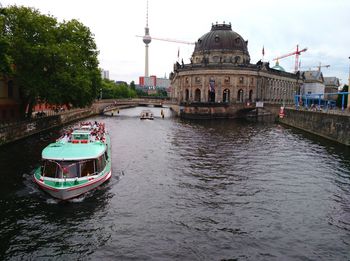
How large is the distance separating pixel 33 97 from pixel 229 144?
30081 mm

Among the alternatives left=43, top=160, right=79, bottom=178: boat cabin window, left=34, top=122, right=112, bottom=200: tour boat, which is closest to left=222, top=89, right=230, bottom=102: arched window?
left=34, top=122, right=112, bottom=200: tour boat

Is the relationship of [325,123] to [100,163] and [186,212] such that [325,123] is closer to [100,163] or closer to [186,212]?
[186,212]

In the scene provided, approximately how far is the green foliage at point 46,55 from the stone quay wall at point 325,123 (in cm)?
3810

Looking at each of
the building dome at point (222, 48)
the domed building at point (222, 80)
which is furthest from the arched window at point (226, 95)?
the building dome at point (222, 48)

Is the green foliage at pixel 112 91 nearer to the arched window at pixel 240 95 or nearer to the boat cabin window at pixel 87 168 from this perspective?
the arched window at pixel 240 95

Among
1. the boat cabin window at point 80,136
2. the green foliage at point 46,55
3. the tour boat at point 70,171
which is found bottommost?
the tour boat at point 70,171

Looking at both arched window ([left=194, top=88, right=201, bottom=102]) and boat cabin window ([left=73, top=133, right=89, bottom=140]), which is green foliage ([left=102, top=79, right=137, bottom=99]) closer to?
arched window ([left=194, top=88, right=201, bottom=102])

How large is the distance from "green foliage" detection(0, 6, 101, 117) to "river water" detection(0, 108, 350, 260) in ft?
44.9

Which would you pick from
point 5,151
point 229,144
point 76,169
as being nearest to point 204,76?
point 229,144

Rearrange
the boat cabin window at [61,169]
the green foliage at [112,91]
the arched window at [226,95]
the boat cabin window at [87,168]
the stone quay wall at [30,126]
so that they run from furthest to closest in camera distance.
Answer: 1. the green foliage at [112,91]
2. the arched window at [226,95]
3. the stone quay wall at [30,126]
4. the boat cabin window at [87,168]
5. the boat cabin window at [61,169]

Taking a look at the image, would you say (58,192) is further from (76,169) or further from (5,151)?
(5,151)

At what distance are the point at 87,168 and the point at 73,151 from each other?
1.82 metres

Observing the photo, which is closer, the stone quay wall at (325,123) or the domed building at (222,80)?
the stone quay wall at (325,123)

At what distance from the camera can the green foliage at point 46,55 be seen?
45562mm
